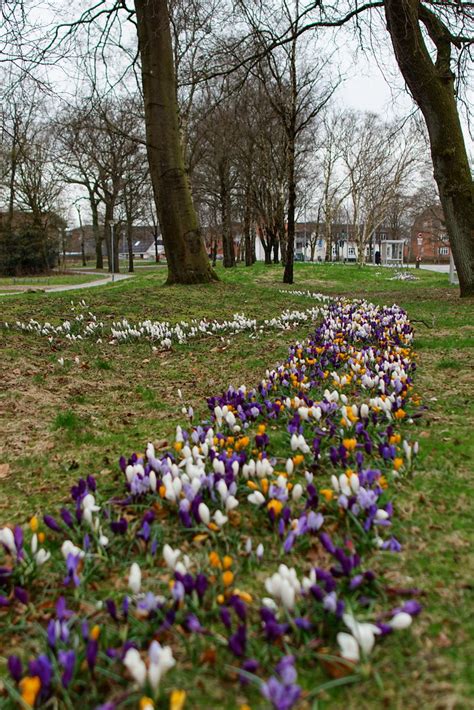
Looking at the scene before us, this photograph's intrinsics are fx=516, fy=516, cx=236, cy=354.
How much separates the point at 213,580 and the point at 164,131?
12.9 meters

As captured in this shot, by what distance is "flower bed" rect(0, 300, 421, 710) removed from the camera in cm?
169

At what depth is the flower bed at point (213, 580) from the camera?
5.54 ft

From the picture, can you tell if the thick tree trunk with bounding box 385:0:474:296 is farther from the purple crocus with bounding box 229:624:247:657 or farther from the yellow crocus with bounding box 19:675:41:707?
the yellow crocus with bounding box 19:675:41:707

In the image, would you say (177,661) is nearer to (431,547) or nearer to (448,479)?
(431,547)

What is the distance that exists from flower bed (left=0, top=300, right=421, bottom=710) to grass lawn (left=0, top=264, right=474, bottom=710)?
86 millimetres

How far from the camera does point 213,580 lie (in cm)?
221

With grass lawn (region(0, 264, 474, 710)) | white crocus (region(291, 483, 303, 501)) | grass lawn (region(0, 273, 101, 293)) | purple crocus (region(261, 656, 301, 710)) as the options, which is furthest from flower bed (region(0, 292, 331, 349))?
grass lawn (region(0, 273, 101, 293))

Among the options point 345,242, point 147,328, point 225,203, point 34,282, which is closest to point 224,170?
point 225,203

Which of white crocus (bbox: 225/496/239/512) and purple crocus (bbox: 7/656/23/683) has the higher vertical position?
white crocus (bbox: 225/496/239/512)

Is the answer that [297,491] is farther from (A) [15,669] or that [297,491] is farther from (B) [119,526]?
(A) [15,669]

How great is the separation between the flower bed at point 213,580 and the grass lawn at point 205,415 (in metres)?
0.09

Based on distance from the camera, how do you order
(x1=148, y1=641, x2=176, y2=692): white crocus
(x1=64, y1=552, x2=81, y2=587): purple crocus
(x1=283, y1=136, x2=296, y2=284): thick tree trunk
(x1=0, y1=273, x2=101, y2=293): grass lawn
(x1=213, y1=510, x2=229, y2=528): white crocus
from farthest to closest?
(x1=0, y1=273, x2=101, y2=293): grass lawn
(x1=283, y1=136, x2=296, y2=284): thick tree trunk
(x1=213, y1=510, x2=229, y2=528): white crocus
(x1=64, y1=552, x2=81, y2=587): purple crocus
(x1=148, y1=641, x2=176, y2=692): white crocus

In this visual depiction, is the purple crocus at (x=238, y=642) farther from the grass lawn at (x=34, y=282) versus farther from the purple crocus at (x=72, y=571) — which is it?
the grass lawn at (x=34, y=282)

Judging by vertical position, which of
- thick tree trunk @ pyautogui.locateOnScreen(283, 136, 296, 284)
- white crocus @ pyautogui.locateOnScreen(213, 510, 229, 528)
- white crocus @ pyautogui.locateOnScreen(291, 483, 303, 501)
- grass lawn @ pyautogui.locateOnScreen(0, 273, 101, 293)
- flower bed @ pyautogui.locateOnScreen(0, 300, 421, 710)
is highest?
thick tree trunk @ pyautogui.locateOnScreen(283, 136, 296, 284)
